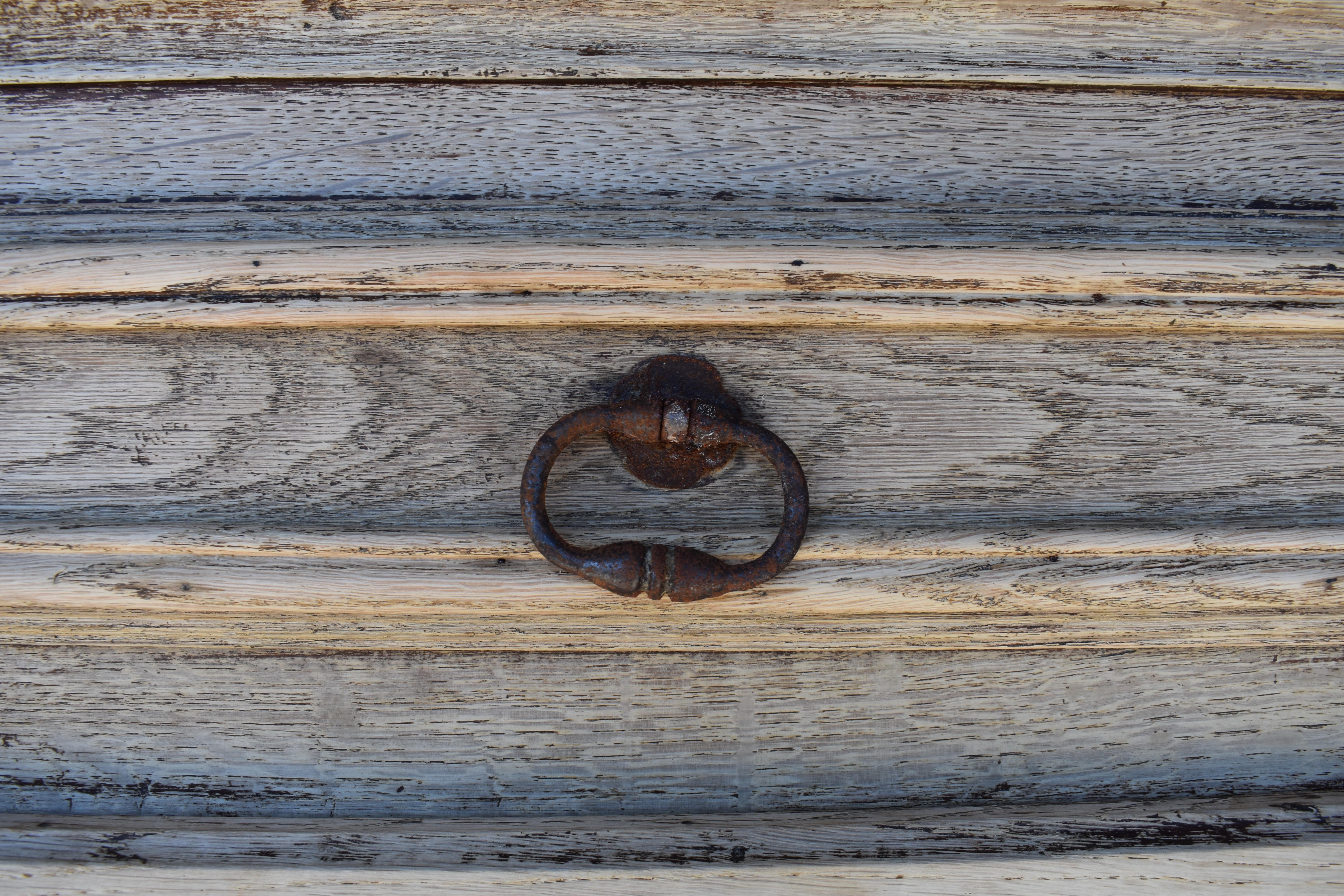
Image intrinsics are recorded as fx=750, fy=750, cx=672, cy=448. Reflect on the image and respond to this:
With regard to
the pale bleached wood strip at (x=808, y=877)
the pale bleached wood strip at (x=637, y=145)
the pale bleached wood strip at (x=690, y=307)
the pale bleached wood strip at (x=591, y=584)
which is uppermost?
the pale bleached wood strip at (x=637, y=145)

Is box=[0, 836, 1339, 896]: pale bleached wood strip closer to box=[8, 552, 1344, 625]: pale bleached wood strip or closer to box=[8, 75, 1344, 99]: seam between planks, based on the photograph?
box=[8, 552, 1344, 625]: pale bleached wood strip

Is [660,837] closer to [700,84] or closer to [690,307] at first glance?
[690,307]

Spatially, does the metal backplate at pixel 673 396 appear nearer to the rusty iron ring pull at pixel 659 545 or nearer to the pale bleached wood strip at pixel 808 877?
the rusty iron ring pull at pixel 659 545

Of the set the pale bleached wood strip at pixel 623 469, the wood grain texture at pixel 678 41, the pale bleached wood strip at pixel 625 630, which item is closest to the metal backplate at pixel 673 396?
the pale bleached wood strip at pixel 623 469

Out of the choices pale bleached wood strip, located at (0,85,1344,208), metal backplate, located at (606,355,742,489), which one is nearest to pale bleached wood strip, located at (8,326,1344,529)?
metal backplate, located at (606,355,742,489)

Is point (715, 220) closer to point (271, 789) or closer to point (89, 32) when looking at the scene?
point (89, 32)

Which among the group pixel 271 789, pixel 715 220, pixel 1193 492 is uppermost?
pixel 715 220

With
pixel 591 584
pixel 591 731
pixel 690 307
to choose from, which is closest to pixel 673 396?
pixel 690 307

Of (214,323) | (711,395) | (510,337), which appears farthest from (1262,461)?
(214,323)

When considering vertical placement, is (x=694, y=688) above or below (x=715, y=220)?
below
